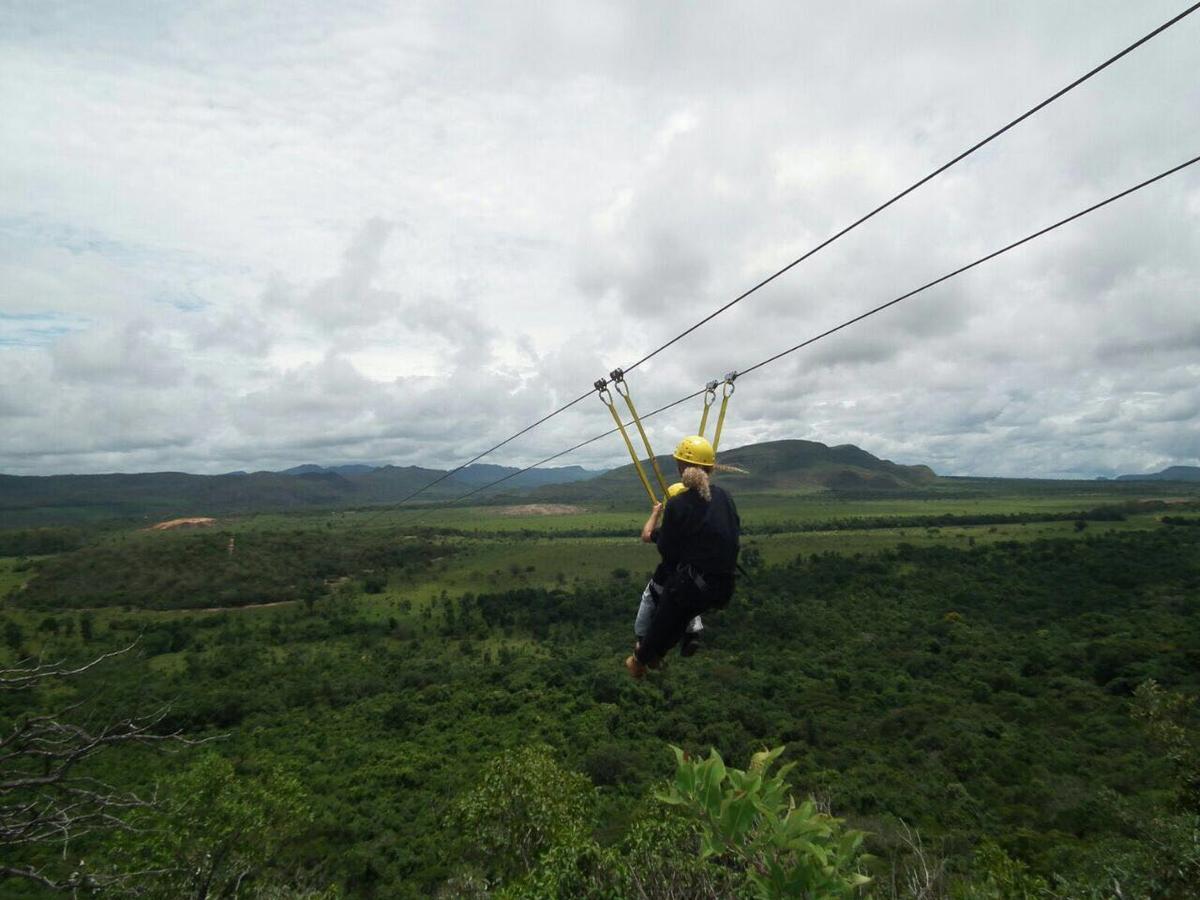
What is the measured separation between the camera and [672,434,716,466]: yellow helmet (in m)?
5.67

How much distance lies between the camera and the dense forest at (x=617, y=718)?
22.7 m

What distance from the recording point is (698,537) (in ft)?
18.4

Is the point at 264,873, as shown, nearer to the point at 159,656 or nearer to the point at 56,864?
the point at 56,864

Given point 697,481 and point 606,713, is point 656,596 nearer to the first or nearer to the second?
point 697,481

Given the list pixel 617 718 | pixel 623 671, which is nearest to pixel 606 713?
pixel 617 718

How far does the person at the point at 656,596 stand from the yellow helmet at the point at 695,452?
0.76 feet

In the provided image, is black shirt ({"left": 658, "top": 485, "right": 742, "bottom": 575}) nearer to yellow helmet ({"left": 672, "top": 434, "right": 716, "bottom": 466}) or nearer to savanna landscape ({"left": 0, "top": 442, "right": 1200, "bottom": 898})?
yellow helmet ({"left": 672, "top": 434, "right": 716, "bottom": 466})

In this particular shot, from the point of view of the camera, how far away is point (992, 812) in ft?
111

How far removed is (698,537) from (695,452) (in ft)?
2.52

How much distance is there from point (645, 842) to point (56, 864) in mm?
29952

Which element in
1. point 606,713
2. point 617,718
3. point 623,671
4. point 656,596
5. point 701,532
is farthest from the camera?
point 623,671

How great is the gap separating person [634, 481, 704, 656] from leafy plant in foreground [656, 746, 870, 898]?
269 centimetres

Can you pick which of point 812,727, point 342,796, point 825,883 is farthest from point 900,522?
point 825,883

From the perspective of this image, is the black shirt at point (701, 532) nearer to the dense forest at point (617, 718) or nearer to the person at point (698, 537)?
Answer: the person at point (698, 537)
